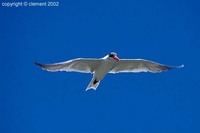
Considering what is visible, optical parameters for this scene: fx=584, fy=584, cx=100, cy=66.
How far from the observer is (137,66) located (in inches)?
443

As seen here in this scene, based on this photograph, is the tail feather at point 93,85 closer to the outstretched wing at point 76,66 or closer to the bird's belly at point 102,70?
the bird's belly at point 102,70

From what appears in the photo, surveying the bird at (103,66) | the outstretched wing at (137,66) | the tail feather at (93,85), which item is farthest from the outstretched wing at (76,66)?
the outstretched wing at (137,66)

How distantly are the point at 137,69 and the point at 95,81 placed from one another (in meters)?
0.92

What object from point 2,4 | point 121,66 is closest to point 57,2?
point 2,4

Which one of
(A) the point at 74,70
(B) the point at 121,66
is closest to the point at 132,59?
(B) the point at 121,66

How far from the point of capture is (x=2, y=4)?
10.4m

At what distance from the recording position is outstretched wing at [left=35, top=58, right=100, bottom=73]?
34.0ft

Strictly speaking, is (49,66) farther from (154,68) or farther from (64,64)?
(154,68)

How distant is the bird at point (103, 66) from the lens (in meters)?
10.6

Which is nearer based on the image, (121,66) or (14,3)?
(14,3)

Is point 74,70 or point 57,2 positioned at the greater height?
point 57,2

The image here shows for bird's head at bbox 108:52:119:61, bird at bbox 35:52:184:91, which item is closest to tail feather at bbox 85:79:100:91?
bird at bbox 35:52:184:91

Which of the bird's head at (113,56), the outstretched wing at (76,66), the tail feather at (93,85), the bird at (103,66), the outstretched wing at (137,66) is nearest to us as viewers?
the outstretched wing at (76,66)

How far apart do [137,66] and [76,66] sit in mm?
1253
